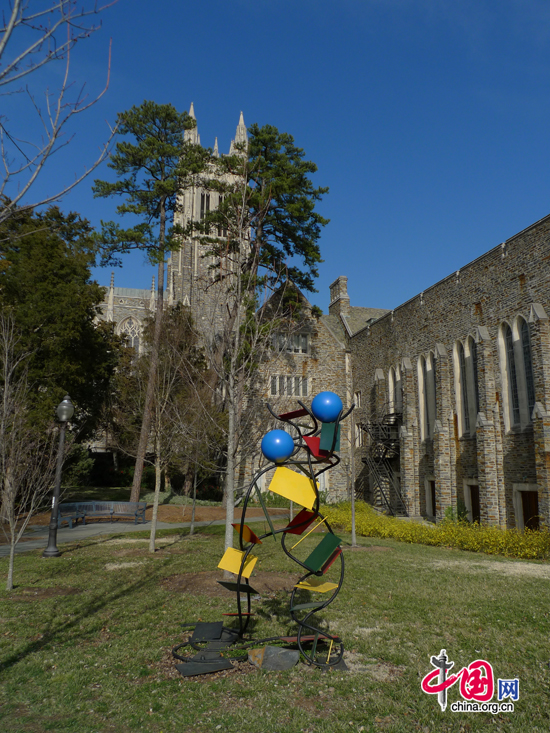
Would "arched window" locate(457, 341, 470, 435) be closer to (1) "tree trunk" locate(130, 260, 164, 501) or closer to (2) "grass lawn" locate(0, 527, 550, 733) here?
(2) "grass lawn" locate(0, 527, 550, 733)

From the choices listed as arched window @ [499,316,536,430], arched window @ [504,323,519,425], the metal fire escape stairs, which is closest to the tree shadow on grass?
arched window @ [499,316,536,430]

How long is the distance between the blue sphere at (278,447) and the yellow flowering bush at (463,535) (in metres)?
10.5

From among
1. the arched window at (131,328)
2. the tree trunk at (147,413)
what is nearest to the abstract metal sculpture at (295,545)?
the tree trunk at (147,413)

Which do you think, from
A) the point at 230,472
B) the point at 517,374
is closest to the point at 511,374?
the point at 517,374

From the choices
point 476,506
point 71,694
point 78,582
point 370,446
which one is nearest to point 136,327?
point 370,446

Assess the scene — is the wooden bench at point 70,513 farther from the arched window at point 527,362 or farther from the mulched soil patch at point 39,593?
the arched window at point 527,362

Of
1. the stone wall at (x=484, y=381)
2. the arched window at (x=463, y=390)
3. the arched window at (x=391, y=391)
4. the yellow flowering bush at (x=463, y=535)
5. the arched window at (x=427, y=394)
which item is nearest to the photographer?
the yellow flowering bush at (x=463, y=535)

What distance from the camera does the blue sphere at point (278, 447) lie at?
238 inches

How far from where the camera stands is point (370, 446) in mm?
25156

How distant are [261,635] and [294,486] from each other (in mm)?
2466

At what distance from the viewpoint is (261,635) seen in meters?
6.74

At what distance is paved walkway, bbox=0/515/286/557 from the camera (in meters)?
14.3

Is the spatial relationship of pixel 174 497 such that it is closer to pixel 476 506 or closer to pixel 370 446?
pixel 370 446

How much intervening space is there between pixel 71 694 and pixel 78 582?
209 inches
